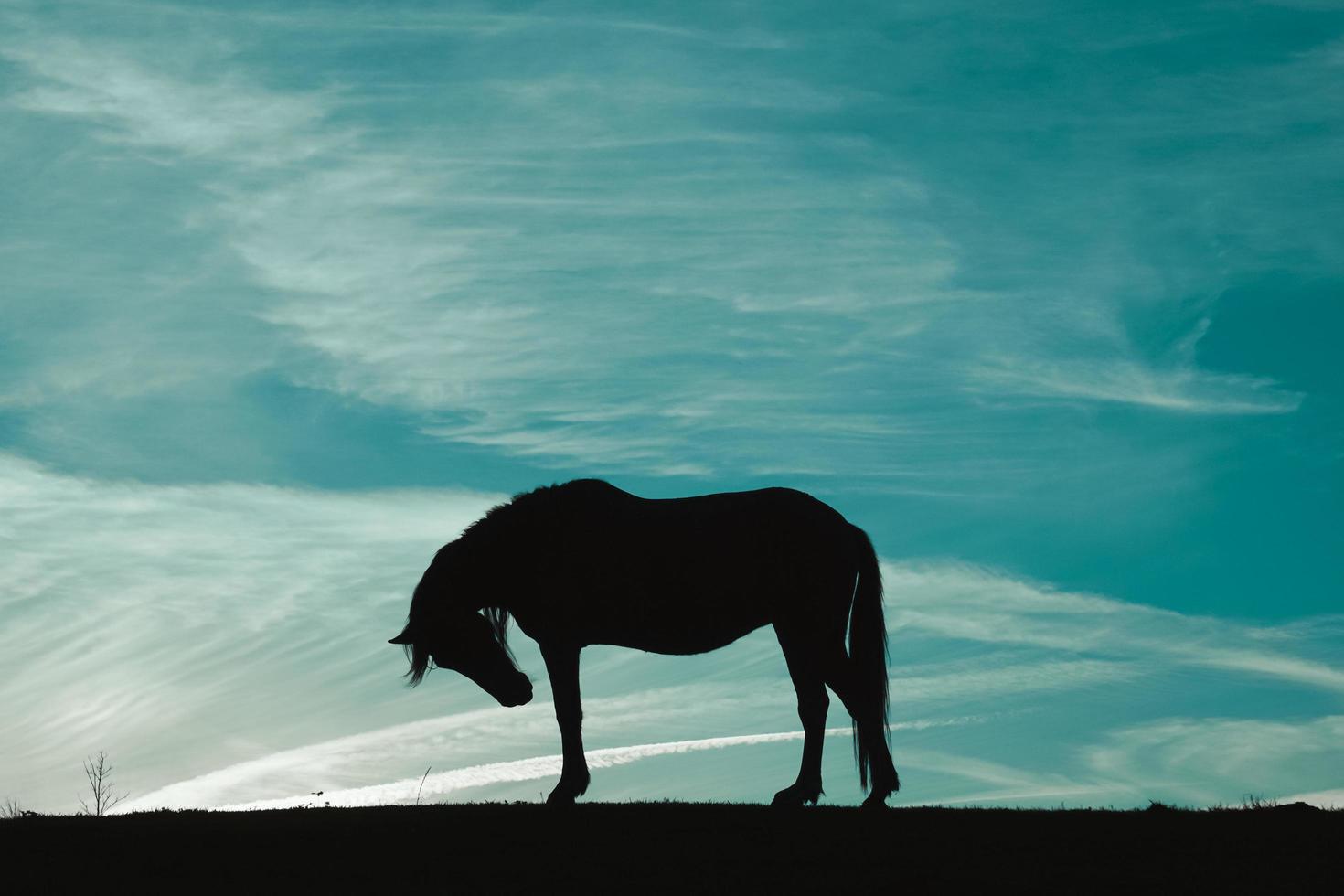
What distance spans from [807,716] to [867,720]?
30.2 inches

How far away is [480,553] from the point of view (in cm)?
1412

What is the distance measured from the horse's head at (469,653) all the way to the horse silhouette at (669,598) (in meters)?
0.01

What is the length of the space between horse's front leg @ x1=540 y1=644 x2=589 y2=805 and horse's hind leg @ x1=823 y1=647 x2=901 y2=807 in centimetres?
270

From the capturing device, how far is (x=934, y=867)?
10.4 meters

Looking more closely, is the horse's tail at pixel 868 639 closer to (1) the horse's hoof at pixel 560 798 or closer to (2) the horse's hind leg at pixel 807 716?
(2) the horse's hind leg at pixel 807 716

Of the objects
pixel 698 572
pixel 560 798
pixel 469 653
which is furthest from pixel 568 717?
pixel 698 572

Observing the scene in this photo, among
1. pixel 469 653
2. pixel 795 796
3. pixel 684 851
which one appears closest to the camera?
pixel 684 851

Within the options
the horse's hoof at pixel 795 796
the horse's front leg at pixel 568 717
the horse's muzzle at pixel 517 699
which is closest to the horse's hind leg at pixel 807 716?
the horse's hoof at pixel 795 796

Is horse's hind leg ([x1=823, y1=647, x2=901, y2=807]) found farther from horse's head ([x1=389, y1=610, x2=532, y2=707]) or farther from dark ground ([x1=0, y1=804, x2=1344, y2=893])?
horse's head ([x1=389, y1=610, x2=532, y2=707])

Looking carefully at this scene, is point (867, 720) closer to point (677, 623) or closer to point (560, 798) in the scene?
point (677, 623)

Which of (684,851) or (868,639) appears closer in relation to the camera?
(684,851)

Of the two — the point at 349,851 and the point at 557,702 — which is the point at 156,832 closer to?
the point at 349,851

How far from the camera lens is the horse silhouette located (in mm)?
13469

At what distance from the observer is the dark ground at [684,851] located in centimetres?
1006
